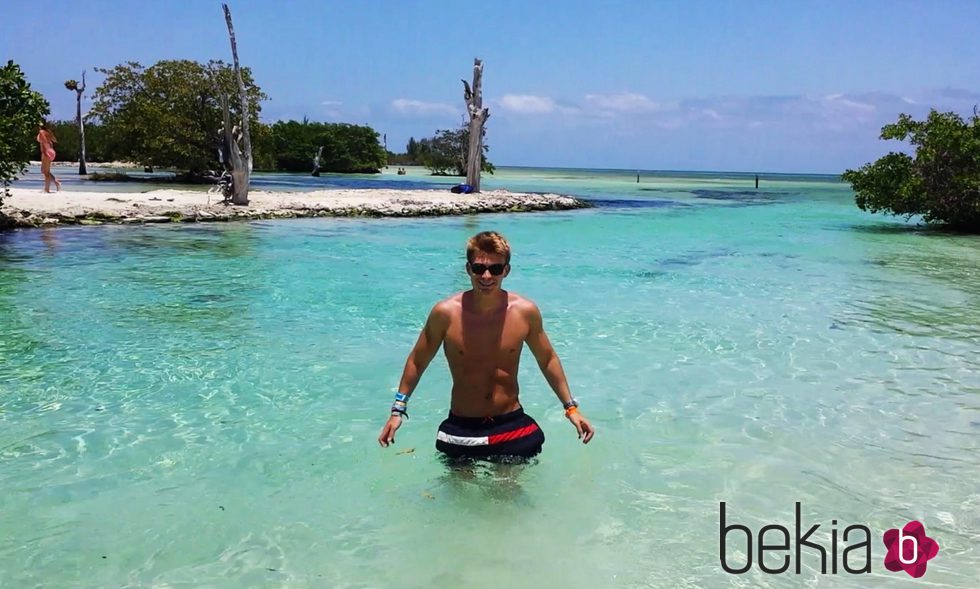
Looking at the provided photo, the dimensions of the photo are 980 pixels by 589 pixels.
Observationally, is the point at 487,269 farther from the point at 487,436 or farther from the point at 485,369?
the point at 487,436

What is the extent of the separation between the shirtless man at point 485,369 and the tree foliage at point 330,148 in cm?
6646

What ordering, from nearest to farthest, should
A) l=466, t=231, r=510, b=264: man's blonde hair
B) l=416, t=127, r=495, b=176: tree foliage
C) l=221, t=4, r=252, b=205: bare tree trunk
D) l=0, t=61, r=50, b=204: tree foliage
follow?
l=466, t=231, r=510, b=264: man's blonde hair < l=0, t=61, r=50, b=204: tree foliage < l=221, t=4, r=252, b=205: bare tree trunk < l=416, t=127, r=495, b=176: tree foliage

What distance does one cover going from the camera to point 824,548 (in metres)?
3.64

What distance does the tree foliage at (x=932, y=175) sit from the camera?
19.9 meters

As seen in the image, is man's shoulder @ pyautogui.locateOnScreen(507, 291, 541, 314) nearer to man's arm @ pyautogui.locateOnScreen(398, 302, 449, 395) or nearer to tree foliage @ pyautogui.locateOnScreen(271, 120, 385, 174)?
man's arm @ pyautogui.locateOnScreen(398, 302, 449, 395)

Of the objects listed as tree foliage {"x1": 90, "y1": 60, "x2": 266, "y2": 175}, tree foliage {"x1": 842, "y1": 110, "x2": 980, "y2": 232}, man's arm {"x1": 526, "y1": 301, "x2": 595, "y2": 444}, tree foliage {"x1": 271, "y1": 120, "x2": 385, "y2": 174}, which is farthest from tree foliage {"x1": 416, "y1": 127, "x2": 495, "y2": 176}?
man's arm {"x1": 526, "y1": 301, "x2": 595, "y2": 444}

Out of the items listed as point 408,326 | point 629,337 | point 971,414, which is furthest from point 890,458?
point 408,326

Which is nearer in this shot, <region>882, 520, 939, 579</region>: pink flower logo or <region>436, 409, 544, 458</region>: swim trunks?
<region>882, 520, 939, 579</region>: pink flower logo

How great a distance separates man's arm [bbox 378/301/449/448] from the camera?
3547 mm

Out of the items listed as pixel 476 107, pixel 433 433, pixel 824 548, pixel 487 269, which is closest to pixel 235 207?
pixel 476 107

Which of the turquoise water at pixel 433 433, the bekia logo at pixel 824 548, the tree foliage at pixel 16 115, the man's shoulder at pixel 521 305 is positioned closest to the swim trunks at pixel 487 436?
the turquoise water at pixel 433 433

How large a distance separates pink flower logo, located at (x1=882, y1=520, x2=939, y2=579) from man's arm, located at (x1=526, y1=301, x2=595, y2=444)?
1590mm

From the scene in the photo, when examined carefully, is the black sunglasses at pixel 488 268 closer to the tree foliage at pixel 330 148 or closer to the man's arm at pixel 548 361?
the man's arm at pixel 548 361

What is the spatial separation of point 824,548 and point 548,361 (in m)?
1.68
